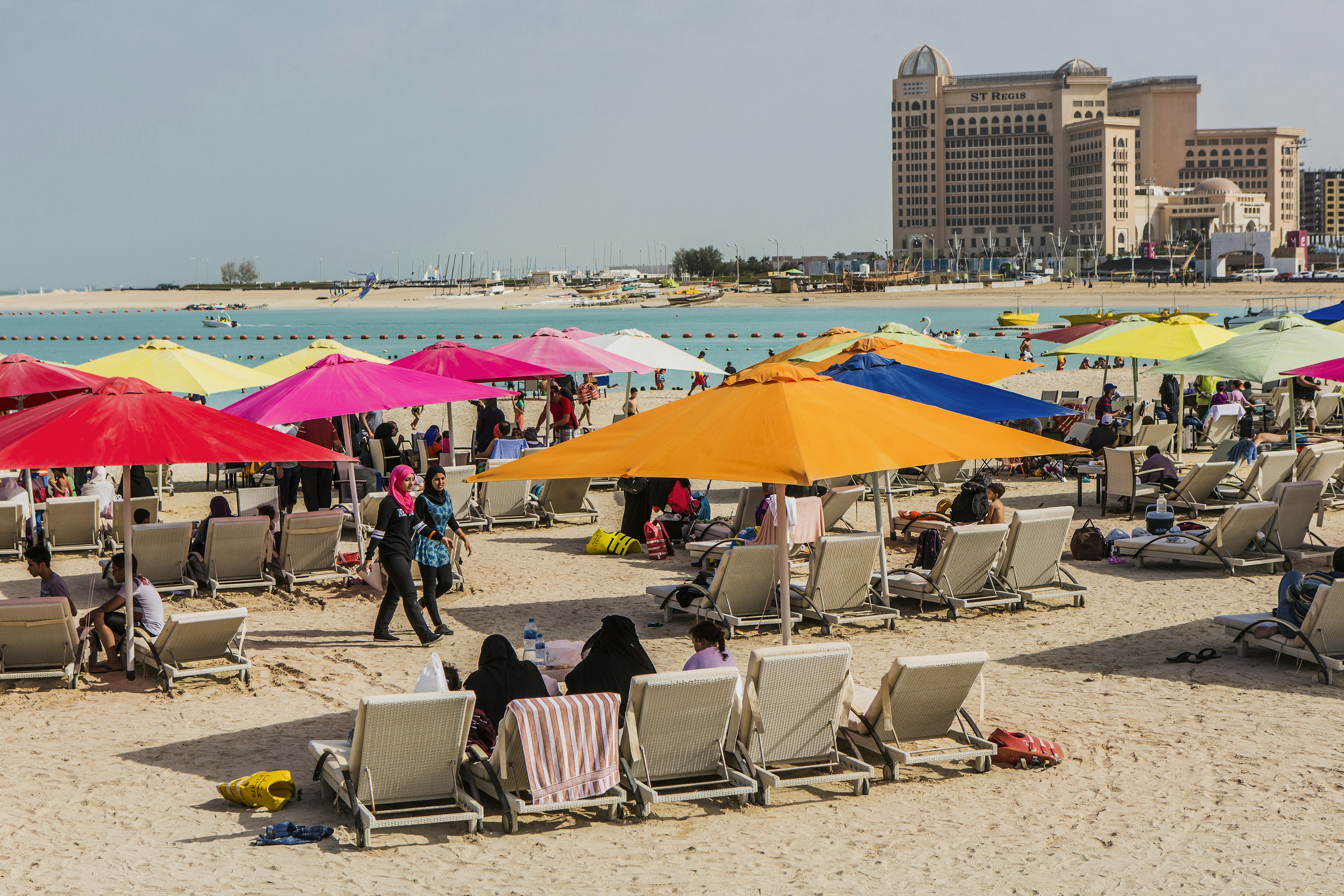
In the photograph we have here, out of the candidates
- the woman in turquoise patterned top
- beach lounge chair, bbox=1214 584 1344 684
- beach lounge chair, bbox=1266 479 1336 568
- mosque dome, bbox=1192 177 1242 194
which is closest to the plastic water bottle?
the woman in turquoise patterned top

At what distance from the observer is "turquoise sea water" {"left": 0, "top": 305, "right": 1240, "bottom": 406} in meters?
62.0

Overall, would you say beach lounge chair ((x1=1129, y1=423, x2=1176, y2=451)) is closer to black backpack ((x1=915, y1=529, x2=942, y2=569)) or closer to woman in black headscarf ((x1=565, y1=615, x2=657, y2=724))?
black backpack ((x1=915, y1=529, x2=942, y2=569))

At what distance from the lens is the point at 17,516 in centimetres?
1228

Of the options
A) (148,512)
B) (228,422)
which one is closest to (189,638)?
(228,422)

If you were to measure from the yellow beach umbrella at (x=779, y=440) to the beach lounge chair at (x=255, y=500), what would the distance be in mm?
6051

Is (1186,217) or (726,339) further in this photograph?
(1186,217)

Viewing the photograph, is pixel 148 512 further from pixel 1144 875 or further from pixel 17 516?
pixel 1144 875

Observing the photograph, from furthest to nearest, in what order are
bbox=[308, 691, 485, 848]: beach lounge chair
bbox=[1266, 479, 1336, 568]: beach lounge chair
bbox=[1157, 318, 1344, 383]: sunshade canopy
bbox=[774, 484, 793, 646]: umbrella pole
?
bbox=[1157, 318, 1344, 383]: sunshade canopy → bbox=[1266, 479, 1336, 568]: beach lounge chair → bbox=[774, 484, 793, 646]: umbrella pole → bbox=[308, 691, 485, 848]: beach lounge chair

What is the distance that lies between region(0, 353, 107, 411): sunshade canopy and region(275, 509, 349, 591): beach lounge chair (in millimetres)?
2875

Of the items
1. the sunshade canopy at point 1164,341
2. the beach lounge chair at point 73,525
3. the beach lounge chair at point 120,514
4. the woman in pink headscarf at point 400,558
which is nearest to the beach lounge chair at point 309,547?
the beach lounge chair at point 120,514

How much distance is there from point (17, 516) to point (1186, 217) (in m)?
170

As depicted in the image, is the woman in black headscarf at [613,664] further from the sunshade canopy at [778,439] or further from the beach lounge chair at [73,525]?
the beach lounge chair at [73,525]

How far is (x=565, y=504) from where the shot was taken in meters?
14.1

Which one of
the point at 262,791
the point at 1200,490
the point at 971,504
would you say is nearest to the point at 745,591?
the point at 971,504
